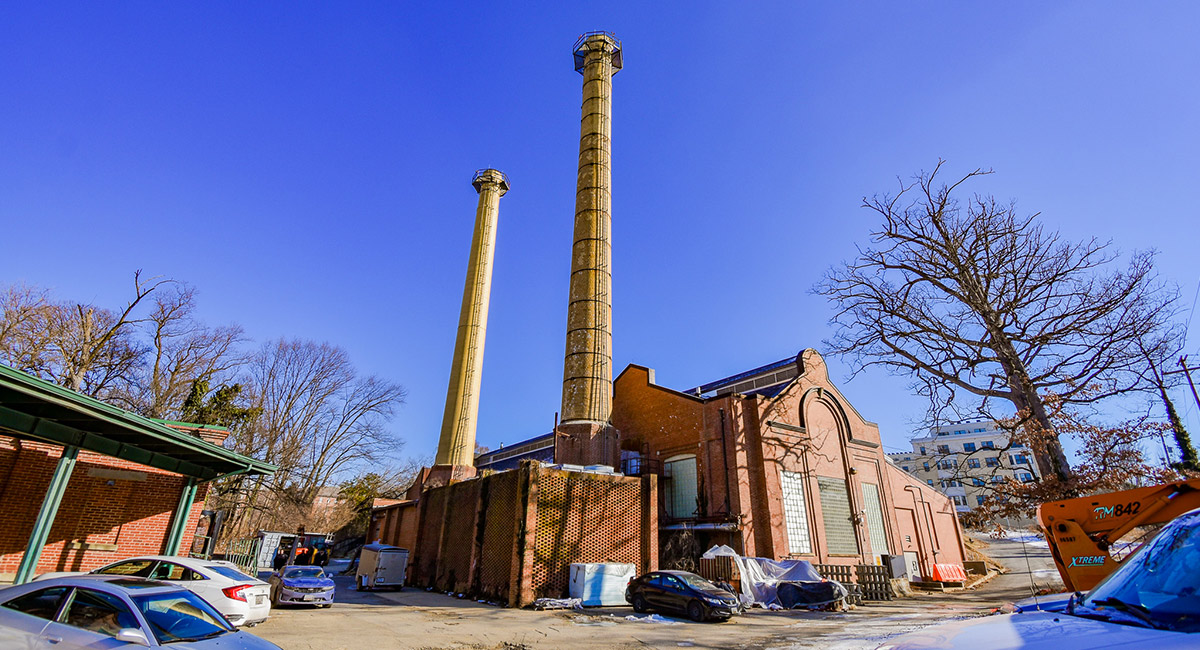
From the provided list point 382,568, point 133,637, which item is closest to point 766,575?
point 382,568

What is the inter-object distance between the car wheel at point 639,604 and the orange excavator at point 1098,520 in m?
9.38

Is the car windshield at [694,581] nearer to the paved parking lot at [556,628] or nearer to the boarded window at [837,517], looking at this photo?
the paved parking lot at [556,628]

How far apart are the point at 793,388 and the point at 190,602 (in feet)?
77.6

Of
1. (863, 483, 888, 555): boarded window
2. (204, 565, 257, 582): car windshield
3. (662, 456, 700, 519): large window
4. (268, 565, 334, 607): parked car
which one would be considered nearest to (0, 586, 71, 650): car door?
(204, 565, 257, 582): car windshield

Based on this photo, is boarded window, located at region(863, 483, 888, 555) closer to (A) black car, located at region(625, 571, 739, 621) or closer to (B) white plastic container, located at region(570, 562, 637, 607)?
→ (A) black car, located at region(625, 571, 739, 621)

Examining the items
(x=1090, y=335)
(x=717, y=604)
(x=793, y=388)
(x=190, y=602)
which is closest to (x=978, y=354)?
(x=1090, y=335)

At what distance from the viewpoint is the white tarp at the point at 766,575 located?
16984 mm

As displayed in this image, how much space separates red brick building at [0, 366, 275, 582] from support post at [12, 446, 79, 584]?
2 centimetres

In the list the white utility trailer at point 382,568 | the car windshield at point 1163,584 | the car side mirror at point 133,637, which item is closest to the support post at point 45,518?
the car side mirror at point 133,637

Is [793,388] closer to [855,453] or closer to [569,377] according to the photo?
[855,453]

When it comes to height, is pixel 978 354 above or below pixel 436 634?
above

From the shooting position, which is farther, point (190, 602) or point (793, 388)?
point (793, 388)

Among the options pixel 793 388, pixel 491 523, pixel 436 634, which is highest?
pixel 793 388

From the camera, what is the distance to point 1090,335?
1595cm
